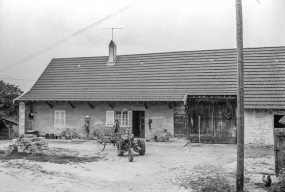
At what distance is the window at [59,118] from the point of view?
24.9 metres

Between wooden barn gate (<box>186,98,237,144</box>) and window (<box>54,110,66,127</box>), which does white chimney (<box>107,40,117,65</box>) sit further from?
wooden barn gate (<box>186,98,237,144</box>)

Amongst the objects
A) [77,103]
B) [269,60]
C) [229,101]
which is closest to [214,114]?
[229,101]

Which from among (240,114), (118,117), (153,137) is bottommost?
(153,137)

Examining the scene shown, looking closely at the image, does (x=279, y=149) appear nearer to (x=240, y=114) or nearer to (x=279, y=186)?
→ (x=279, y=186)

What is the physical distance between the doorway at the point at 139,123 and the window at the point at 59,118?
17.4ft

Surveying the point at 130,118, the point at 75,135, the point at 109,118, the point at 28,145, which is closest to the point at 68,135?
the point at 75,135

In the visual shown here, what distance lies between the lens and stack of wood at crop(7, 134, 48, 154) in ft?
53.7

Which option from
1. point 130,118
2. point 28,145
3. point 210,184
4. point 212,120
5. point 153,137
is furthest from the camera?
point 130,118

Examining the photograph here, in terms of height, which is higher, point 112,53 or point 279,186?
point 112,53

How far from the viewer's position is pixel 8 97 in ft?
97.3

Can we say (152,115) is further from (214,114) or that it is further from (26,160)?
(26,160)

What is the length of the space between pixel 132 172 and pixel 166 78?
42.5ft

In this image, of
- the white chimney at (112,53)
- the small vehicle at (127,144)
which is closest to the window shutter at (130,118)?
the white chimney at (112,53)

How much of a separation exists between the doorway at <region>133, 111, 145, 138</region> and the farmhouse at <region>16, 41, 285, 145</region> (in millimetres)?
71
